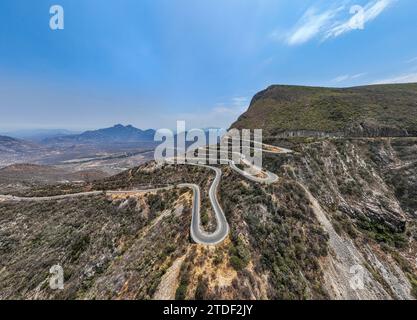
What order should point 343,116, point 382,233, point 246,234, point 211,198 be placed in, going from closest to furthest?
point 246,234 → point 211,198 → point 382,233 → point 343,116

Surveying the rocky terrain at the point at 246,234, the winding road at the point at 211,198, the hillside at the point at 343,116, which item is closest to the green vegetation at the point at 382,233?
the rocky terrain at the point at 246,234

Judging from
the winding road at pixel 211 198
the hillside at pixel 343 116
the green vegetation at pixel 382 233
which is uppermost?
the hillside at pixel 343 116

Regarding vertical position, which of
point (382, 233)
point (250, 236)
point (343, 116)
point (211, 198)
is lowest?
point (382, 233)

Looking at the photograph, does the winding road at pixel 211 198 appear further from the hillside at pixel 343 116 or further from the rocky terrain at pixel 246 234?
the hillside at pixel 343 116

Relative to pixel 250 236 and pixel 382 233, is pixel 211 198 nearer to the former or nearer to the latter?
pixel 250 236

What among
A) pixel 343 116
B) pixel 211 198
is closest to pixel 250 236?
pixel 211 198

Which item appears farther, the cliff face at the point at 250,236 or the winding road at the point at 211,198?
the winding road at the point at 211,198

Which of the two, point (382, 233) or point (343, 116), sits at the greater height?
point (343, 116)

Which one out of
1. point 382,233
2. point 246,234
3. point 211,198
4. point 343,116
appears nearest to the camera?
point 246,234

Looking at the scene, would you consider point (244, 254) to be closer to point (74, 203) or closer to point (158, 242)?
point (158, 242)
